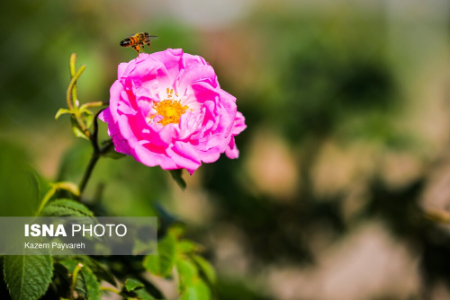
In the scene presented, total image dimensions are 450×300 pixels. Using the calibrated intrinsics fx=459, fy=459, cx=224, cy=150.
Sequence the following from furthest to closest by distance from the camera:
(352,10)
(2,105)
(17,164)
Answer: (352,10) < (2,105) < (17,164)

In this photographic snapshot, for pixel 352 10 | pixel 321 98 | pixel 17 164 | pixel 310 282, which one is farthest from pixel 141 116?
pixel 352 10

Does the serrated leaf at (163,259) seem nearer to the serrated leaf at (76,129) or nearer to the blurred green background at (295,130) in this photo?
A: the serrated leaf at (76,129)

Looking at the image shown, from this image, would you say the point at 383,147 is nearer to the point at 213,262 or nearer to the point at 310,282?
the point at 310,282

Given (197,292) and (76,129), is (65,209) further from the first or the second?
(197,292)

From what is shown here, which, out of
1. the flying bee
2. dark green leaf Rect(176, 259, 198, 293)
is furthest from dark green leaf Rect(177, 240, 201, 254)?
the flying bee

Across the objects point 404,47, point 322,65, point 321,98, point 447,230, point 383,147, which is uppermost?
point 404,47

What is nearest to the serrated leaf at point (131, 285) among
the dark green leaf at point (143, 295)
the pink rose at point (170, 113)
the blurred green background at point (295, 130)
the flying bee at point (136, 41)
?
the dark green leaf at point (143, 295)

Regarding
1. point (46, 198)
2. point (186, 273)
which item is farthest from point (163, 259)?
point (46, 198)
